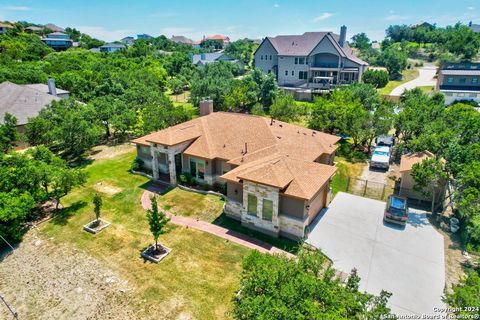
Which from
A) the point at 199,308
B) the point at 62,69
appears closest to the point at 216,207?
the point at 199,308

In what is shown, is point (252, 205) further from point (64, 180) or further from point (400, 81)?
point (400, 81)

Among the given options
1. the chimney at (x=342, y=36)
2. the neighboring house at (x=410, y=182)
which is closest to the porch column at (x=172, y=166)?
the neighboring house at (x=410, y=182)

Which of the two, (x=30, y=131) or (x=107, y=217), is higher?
(x=30, y=131)

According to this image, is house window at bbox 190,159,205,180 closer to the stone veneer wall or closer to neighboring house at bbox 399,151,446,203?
the stone veneer wall

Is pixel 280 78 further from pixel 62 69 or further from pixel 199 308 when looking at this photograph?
pixel 199 308

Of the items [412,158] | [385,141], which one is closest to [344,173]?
[412,158]

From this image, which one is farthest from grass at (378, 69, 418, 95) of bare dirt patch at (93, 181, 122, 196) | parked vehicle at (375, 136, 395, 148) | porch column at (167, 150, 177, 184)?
bare dirt patch at (93, 181, 122, 196)
